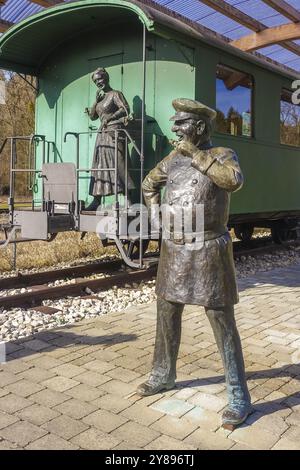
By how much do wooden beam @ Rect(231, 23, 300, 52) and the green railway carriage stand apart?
3.86ft

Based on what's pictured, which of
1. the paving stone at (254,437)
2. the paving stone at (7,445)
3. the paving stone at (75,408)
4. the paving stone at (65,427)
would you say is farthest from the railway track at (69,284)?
the paving stone at (254,437)

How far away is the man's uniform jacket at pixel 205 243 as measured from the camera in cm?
304

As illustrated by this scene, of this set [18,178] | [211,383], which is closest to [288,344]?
[211,383]

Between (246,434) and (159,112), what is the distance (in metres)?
5.37

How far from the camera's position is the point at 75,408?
329cm

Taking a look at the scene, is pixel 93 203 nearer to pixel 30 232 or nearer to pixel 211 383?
pixel 30 232

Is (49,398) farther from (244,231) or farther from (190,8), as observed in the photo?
(190,8)

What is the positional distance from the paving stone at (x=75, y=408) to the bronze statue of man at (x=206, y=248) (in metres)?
0.83

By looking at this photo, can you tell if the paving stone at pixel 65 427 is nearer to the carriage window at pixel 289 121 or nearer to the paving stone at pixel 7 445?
the paving stone at pixel 7 445

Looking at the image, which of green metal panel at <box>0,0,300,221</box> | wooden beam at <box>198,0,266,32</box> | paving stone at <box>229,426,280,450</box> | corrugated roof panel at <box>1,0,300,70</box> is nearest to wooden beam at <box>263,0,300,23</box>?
corrugated roof panel at <box>1,0,300,70</box>

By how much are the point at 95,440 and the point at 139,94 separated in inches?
233

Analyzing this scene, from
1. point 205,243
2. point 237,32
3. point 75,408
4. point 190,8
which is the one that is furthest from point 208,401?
point 237,32

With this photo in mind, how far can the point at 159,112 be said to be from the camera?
7508 millimetres

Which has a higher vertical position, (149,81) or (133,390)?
(149,81)
